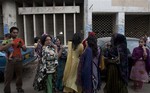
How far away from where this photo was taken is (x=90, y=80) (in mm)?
4383

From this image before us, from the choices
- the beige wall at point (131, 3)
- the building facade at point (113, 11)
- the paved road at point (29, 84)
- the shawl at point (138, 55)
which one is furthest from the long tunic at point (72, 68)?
the beige wall at point (131, 3)

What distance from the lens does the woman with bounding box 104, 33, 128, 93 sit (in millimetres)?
4641

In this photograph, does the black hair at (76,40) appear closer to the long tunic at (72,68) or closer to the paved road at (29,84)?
the long tunic at (72,68)

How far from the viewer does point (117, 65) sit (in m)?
4.75

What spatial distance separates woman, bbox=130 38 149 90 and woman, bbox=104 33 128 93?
3.20 ft

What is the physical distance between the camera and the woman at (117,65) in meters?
4.64

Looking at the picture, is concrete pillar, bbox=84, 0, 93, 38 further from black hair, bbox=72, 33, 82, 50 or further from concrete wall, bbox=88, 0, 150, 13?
black hair, bbox=72, 33, 82, 50

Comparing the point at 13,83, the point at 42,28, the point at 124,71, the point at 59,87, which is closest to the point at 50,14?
the point at 42,28

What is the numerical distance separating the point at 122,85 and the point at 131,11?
769 centimetres

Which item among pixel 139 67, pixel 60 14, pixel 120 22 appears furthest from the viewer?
pixel 60 14

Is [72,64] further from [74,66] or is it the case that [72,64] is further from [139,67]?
[139,67]

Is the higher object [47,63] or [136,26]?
[136,26]

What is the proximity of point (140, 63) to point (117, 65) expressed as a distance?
1190 millimetres

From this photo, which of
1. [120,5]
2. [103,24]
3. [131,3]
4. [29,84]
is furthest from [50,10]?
[29,84]
